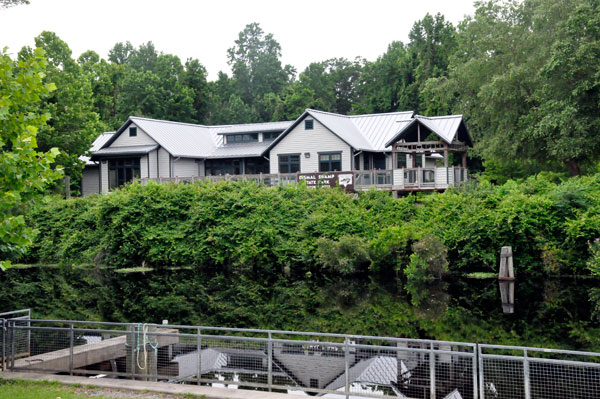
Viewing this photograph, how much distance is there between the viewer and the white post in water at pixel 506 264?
3250 centimetres

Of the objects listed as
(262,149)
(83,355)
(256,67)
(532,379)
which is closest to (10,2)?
(83,355)

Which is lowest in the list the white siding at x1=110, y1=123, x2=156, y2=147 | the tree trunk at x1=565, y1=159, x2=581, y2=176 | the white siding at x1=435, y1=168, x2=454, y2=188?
the white siding at x1=435, y1=168, x2=454, y2=188

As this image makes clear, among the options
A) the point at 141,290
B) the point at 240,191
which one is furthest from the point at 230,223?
the point at 141,290

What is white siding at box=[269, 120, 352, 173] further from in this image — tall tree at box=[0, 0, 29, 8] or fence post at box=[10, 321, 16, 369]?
fence post at box=[10, 321, 16, 369]

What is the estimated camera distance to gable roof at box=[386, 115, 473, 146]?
138 ft

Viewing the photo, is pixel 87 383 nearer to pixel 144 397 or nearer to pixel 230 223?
pixel 144 397

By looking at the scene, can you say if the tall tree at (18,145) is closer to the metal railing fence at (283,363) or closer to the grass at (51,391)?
the grass at (51,391)

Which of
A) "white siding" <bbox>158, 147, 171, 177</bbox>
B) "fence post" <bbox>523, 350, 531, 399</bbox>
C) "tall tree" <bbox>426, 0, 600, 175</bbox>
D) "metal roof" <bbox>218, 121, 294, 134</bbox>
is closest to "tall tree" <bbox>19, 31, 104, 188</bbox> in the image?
"white siding" <bbox>158, 147, 171, 177</bbox>

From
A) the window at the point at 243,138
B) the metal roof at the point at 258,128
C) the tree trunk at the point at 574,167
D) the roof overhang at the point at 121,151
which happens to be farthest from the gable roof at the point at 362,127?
the tree trunk at the point at 574,167

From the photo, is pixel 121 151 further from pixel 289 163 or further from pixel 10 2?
pixel 10 2

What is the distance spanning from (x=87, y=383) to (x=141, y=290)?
2064 centimetres

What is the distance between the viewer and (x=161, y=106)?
80812 millimetres

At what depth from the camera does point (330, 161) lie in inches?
1959

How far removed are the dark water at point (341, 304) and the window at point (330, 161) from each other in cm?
1511
